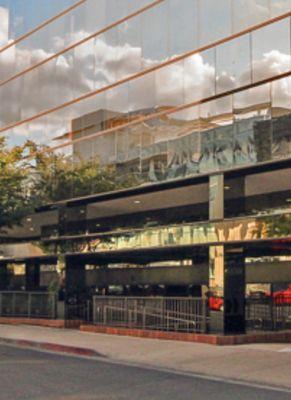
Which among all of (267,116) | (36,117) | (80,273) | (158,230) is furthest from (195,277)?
(267,116)

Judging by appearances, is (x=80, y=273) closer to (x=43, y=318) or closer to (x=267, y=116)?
(x=43, y=318)

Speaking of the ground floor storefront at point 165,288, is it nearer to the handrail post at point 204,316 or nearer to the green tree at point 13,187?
the handrail post at point 204,316

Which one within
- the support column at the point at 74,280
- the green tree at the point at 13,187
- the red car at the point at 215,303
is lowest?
the red car at the point at 215,303

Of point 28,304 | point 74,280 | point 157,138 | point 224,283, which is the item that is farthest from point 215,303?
point 28,304

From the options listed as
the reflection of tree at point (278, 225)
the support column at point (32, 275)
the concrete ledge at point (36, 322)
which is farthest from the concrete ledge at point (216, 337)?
the support column at point (32, 275)

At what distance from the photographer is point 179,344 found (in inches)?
658

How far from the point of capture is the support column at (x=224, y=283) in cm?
1777

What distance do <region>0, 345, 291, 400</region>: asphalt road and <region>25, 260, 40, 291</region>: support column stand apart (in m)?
18.0

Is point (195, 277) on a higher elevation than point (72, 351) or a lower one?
higher

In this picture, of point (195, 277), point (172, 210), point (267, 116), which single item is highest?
point (267, 116)

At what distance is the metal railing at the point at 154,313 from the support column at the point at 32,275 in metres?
10.7

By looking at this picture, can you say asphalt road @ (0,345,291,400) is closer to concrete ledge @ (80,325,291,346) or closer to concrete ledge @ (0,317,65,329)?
concrete ledge @ (80,325,291,346)

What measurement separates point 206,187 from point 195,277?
8.10m

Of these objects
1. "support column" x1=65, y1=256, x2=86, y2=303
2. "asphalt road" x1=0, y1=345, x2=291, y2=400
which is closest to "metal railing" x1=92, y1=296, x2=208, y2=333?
"support column" x1=65, y1=256, x2=86, y2=303
